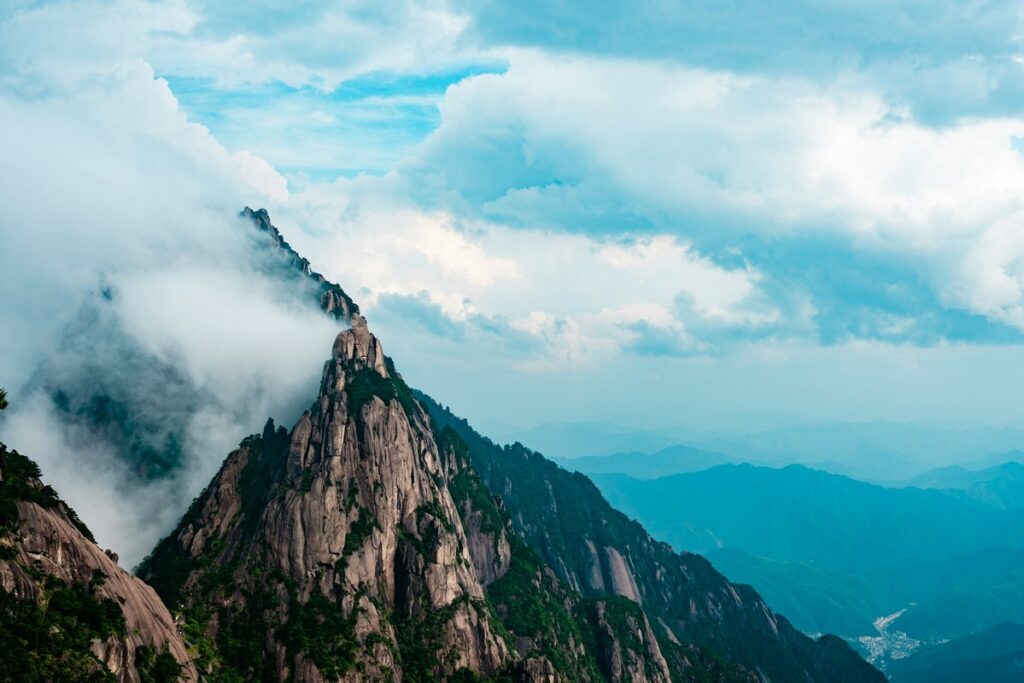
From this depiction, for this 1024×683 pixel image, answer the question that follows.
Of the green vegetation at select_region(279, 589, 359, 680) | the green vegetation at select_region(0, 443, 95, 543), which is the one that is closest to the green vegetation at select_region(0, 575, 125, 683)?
the green vegetation at select_region(0, 443, 95, 543)

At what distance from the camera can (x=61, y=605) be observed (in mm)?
108938

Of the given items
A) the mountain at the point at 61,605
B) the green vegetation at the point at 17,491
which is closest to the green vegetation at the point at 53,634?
the mountain at the point at 61,605

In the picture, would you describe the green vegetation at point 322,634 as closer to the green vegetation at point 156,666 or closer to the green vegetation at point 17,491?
the green vegetation at point 156,666

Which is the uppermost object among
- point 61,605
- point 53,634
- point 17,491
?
point 17,491

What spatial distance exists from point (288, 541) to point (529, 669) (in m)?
63.7

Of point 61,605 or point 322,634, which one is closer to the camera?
point 61,605

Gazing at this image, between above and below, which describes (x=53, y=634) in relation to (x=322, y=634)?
below

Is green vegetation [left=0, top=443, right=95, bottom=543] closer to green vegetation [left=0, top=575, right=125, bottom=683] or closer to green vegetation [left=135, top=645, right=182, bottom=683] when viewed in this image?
green vegetation [left=0, top=575, right=125, bottom=683]

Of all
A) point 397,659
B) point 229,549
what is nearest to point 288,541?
point 229,549

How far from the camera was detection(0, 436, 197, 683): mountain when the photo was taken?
101 meters

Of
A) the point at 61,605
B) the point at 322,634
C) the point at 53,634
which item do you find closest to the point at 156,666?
the point at 61,605

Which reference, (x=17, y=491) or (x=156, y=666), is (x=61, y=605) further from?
(x=156, y=666)

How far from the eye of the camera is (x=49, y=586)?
11050 centimetres

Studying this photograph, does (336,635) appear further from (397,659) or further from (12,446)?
(12,446)
